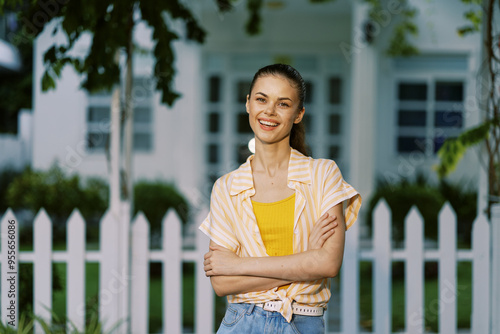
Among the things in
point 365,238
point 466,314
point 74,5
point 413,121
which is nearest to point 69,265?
point 74,5

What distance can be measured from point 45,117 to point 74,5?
22.0 feet

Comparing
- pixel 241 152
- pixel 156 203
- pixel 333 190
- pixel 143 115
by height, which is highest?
pixel 143 115

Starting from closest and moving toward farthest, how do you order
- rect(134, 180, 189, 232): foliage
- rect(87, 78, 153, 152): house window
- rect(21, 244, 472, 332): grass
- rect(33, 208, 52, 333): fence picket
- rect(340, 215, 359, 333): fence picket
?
rect(33, 208, 52, 333): fence picket, rect(340, 215, 359, 333): fence picket, rect(21, 244, 472, 332): grass, rect(134, 180, 189, 232): foliage, rect(87, 78, 153, 152): house window

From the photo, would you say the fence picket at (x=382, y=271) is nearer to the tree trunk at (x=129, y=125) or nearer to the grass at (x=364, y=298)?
the grass at (x=364, y=298)

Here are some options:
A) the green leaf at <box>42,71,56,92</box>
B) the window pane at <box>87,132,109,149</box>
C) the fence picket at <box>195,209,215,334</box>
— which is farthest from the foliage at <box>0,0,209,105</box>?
the window pane at <box>87,132,109,149</box>

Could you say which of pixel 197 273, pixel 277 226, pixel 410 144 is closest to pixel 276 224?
pixel 277 226

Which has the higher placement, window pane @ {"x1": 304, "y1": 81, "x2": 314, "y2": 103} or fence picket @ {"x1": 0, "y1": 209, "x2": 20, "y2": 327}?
window pane @ {"x1": 304, "y1": 81, "x2": 314, "y2": 103}

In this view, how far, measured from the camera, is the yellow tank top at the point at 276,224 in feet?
5.52

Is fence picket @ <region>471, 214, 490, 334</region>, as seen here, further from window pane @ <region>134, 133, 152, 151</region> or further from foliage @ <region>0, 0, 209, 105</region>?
window pane @ <region>134, 133, 152, 151</region>

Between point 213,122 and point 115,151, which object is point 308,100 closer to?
point 213,122

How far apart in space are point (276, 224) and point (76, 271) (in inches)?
92.3

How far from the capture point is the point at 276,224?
5.52ft

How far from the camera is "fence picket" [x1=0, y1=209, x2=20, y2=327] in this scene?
3436 mm

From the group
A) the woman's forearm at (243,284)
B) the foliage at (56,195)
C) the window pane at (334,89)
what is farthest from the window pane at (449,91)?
the woman's forearm at (243,284)
